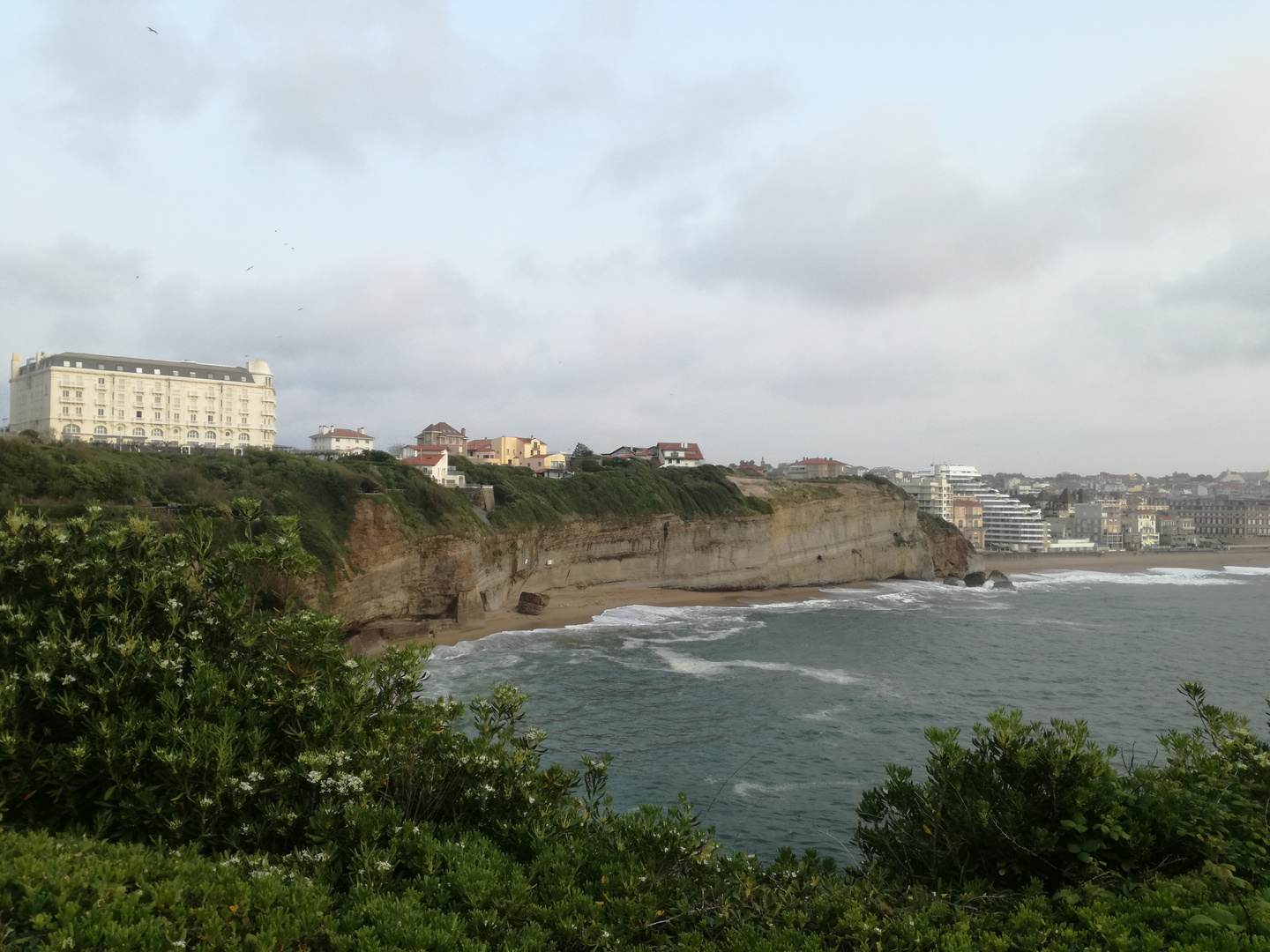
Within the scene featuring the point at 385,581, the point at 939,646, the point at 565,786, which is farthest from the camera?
the point at 939,646

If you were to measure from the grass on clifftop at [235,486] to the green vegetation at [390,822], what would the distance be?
54.2 ft

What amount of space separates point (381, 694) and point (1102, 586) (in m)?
82.7

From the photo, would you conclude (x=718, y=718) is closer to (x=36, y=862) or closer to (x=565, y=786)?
(x=565, y=786)

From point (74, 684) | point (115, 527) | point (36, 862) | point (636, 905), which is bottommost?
point (636, 905)

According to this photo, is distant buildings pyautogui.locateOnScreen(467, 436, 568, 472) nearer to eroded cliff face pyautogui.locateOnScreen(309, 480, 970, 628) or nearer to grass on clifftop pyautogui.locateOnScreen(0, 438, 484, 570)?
eroded cliff face pyautogui.locateOnScreen(309, 480, 970, 628)

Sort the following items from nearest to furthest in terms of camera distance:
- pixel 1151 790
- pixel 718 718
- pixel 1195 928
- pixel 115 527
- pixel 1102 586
→ pixel 1195 928 → pixel 1151 790 → pixel 115 527 → pixel 718 718 → pixel 1102 586

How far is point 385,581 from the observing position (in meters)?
35.0

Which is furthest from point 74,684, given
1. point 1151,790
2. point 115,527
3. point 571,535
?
point 571,535

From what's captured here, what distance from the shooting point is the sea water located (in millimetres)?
18703

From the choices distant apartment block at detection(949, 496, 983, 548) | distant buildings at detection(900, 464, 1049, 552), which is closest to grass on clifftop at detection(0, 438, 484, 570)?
distant buildings at detection(900, 464, 1049, 552)

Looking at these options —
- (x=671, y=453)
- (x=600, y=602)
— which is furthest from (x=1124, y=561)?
(x=600, y=602)

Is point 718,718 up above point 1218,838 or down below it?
below

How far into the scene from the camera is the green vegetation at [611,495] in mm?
49375

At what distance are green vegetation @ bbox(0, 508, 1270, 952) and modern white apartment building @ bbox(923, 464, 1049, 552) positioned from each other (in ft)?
Result: 379
